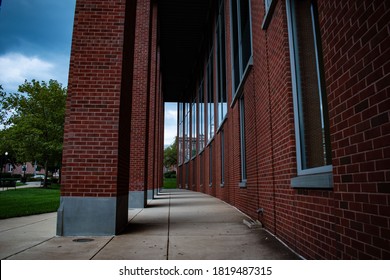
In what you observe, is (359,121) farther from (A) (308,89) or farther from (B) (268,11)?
(B) (268,11)

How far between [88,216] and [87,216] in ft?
0.05

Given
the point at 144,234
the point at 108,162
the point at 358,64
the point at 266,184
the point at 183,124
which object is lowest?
the point at 144,234

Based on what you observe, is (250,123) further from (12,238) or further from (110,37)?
(12,238)

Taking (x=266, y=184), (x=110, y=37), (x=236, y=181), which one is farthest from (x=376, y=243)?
(x=236, y=181)

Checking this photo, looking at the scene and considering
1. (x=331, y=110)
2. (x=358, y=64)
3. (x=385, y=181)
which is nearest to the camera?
(x=385, y=181)

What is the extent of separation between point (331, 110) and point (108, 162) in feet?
11.0

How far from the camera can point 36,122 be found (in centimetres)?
2488

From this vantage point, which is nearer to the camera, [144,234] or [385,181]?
[385,181]

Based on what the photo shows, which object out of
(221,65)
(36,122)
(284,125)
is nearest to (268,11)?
(284,125)

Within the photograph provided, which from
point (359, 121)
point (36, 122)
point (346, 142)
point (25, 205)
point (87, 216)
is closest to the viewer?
point (359, 121)

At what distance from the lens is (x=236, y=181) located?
8531mm

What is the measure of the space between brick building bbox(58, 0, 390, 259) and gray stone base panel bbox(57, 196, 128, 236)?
0.02 m

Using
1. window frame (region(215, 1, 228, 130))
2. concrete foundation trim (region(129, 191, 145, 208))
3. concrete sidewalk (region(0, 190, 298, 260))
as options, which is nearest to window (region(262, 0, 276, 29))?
concrete sidewalk (region(0, 190, 298, 260))

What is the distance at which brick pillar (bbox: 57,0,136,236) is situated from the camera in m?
4.48
